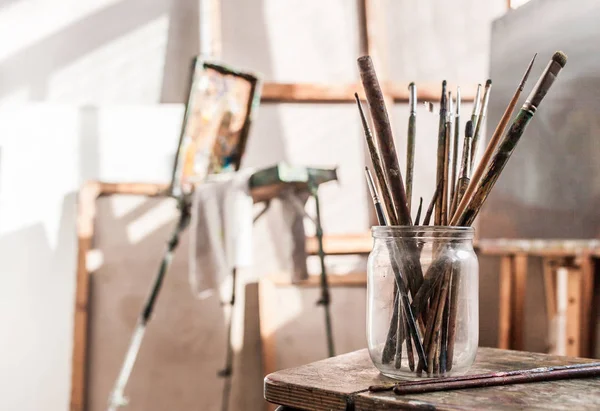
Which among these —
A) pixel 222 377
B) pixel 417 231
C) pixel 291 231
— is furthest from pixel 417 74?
pixel 417 231

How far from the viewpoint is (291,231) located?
196 cm

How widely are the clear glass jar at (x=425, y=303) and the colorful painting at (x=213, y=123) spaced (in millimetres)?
1298

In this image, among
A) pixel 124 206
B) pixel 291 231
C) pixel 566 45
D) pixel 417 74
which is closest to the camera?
pixel 566 45

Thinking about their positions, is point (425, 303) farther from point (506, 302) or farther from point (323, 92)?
point (323, 92)

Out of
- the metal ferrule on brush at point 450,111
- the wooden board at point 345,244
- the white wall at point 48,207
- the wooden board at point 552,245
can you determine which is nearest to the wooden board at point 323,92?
the white wall at point 48,207

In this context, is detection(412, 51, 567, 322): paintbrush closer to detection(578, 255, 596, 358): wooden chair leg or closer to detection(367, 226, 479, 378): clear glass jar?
detection(367, 226, 479, 378): clear glass jar

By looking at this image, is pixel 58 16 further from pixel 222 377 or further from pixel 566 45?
pixel 566 45

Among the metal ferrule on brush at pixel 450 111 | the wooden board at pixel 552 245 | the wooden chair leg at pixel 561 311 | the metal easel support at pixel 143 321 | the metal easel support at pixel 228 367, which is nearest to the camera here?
the metal ferrule on brush at pixel 450 111

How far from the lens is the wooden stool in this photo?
1.84 m

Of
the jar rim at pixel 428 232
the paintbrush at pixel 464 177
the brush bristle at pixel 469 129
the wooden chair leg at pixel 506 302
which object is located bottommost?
the wooden chair leg at pixel 506 302

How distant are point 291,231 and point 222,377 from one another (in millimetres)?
830

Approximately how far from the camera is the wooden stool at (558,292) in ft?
6.02

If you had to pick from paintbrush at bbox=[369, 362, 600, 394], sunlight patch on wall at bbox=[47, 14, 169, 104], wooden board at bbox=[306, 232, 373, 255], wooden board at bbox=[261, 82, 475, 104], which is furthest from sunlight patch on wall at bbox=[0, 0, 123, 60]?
paintbrush at bbox=[369, 362, 600, 394]

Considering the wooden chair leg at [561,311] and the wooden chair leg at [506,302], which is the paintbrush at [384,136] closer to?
the wooden chair leg at [561,311]
